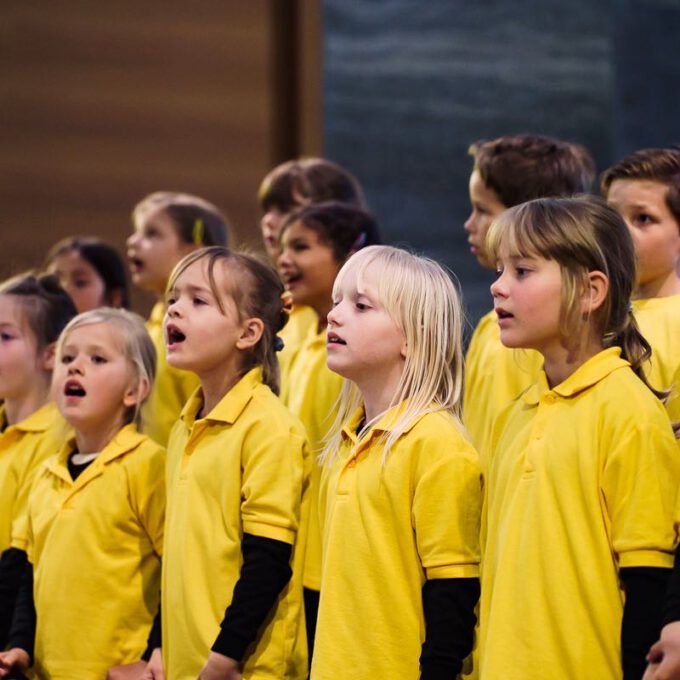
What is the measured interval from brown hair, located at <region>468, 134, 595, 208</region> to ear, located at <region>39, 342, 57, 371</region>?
1.13 meters

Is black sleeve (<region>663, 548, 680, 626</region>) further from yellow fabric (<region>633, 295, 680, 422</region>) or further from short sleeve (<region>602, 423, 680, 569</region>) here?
yellow fabric (<region>633, 295, 680, 422</region>)

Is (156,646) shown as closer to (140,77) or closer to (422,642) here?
(422,642)

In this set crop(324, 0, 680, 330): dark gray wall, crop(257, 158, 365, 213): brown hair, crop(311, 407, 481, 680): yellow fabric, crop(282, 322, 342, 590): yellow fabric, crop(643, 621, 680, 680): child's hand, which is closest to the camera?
crop(643, 621, 680, 680): child's hand

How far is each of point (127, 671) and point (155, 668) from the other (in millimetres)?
114

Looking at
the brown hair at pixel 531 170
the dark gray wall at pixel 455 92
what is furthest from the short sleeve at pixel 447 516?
the dark gray wall at pixel 455 92

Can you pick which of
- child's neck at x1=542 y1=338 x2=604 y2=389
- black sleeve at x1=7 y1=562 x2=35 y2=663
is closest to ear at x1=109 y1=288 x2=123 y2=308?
black sleeve at x1=7 y1=562 x2=35 y2=663

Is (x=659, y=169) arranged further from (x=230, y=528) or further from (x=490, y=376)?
(x=230, y=528)

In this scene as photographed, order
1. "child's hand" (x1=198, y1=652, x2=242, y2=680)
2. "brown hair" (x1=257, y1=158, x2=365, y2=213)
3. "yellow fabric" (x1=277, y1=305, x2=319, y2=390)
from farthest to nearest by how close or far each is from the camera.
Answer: "brown hair" (x1=257, y1=158, x2=365, y2=213) < "yellow fabric" (x1=277, y1=305, x2=319, y2=390) < "child's hand" (x1=198, y1=652, x2=242, y2=680)

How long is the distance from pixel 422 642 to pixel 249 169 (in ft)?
10.3

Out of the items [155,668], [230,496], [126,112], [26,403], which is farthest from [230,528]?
[126,112]

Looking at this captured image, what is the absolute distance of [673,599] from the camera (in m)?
1.80

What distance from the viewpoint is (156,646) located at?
256cm

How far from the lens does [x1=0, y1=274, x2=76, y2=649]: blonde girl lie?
2990 millimetres

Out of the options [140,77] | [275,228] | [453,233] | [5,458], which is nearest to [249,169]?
[140,77]
